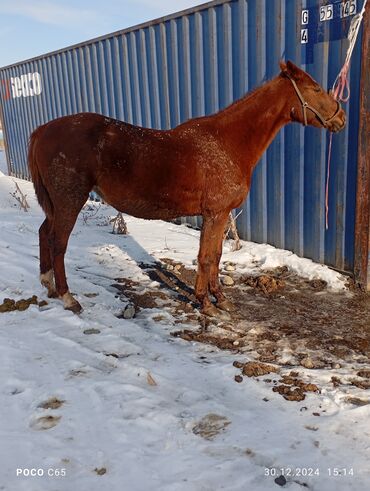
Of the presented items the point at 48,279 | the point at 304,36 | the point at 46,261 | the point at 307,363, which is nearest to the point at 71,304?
the point at 48,279

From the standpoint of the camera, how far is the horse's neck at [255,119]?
3994 millimetres

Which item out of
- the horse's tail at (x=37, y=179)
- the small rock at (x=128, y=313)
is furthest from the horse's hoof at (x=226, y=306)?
the horse's tail at (x=37, y=179)

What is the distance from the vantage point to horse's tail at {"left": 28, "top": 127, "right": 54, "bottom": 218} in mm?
4008

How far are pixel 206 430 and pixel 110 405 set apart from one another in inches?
23.1

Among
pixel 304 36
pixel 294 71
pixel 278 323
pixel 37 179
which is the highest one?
pixel 304 36

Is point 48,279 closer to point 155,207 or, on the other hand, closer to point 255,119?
point 155,207

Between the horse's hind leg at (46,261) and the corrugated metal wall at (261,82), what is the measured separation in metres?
3.00

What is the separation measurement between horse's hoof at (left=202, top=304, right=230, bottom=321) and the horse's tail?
5.55 ft

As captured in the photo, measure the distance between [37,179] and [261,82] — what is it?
326cm

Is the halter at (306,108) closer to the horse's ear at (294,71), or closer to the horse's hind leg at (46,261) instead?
the horse's ear at (294,71)

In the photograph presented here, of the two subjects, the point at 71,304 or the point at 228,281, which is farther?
the point at 228,281

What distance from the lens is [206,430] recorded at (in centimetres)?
240

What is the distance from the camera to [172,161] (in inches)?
152

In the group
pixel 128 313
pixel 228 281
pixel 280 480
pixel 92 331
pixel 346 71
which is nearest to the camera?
pixel 280 480
